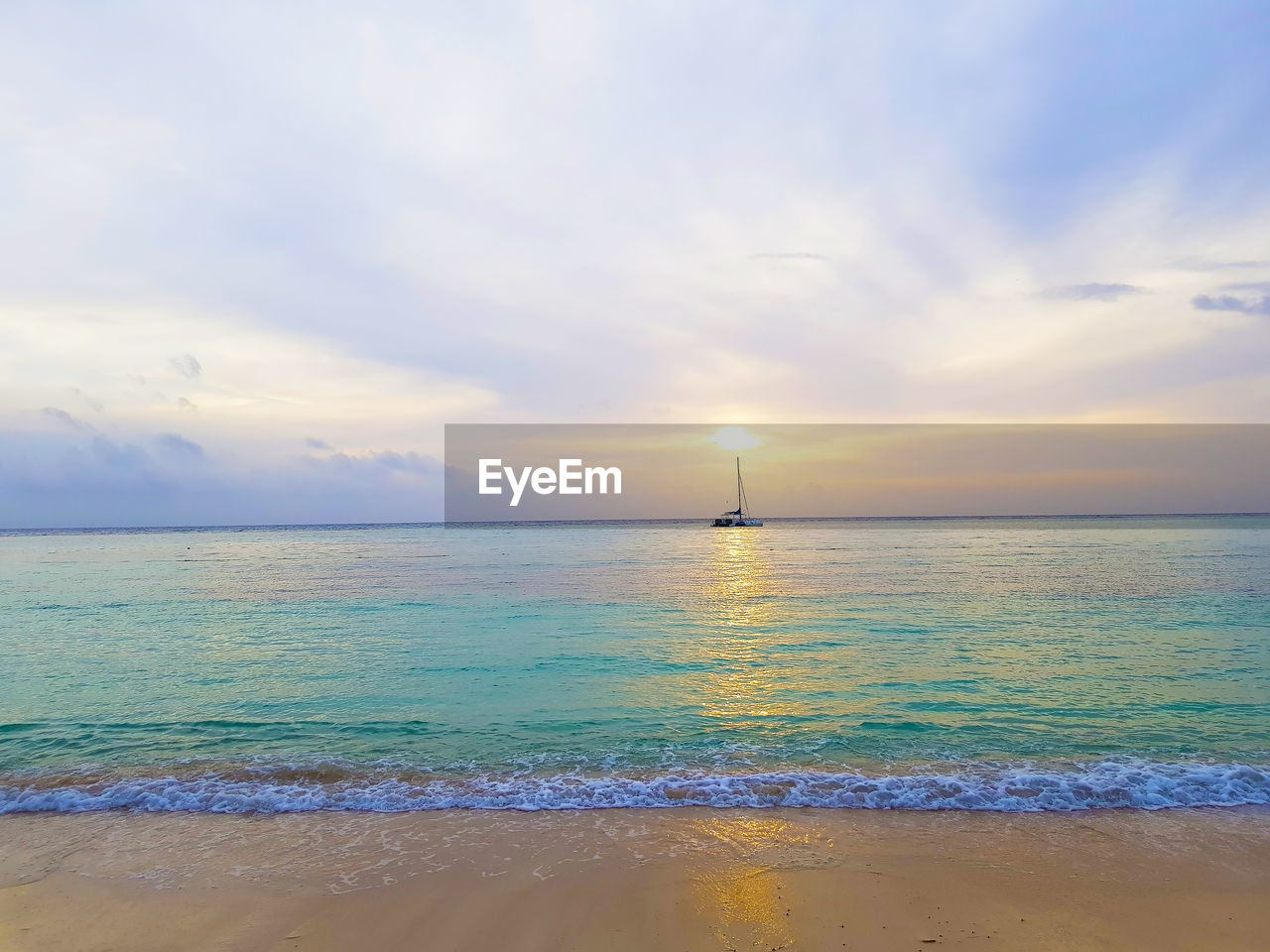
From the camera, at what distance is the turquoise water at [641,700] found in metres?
10.9

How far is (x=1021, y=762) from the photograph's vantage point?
11.8 meters

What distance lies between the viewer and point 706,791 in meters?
10.4

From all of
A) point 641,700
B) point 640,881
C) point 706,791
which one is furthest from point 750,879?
point 641,700

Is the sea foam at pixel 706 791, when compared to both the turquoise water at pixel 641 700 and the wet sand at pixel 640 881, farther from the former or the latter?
the wet sand at pixel 640 881

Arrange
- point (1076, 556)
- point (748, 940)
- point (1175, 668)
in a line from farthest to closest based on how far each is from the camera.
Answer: point (1076, 556)
point (1175, 668)
point (748, 940)

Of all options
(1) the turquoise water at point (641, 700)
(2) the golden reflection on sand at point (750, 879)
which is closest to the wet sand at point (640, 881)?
(2) the golden reflection on sand at point (750, 879)

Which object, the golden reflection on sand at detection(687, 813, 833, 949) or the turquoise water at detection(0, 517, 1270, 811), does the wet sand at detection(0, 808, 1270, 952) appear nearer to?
the golden reflection on sand at detection(687, 813, 833, 949)

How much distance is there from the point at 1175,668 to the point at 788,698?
11.7 m

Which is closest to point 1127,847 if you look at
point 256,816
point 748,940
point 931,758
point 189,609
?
point 931,758

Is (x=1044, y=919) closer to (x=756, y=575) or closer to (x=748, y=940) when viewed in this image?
(x=748, y=940)

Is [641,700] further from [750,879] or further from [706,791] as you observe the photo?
[750,879]

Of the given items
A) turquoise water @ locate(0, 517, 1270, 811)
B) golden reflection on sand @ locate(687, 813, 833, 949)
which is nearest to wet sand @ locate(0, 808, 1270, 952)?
golden reflection on sand @ locate(687, 813, 833, 949)

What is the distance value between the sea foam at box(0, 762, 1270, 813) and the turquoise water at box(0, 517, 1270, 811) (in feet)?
0.17

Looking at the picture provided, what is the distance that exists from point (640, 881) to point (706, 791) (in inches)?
108
